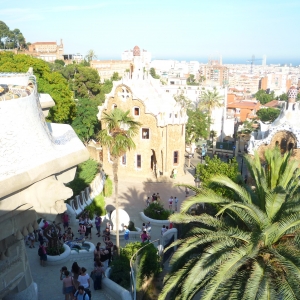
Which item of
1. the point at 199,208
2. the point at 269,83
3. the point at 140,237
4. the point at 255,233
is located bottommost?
the point at 269,83

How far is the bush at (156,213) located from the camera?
19.2 meters

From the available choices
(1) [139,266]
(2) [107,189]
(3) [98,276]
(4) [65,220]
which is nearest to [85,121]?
(2) [107,189]

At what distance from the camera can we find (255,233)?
848 cm

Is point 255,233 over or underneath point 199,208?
over

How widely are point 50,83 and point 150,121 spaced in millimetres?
9189

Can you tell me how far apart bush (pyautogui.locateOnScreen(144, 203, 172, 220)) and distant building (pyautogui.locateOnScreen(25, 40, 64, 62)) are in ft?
276

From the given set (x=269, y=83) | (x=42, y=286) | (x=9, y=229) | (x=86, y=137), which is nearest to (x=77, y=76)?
(x=86, y=137)

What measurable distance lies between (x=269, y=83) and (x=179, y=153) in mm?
151042

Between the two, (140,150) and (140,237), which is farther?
(140,150)

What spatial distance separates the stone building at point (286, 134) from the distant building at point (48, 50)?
79457mm

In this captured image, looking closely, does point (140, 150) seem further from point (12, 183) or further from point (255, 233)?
point (12, 183)

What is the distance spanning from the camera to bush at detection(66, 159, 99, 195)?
1961 centimetres

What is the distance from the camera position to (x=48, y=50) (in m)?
109

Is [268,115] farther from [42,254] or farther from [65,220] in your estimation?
[42,254]
